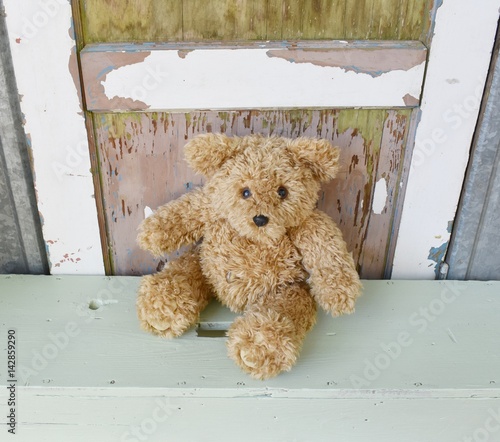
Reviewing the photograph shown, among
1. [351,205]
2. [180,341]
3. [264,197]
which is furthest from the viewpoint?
[351,205]

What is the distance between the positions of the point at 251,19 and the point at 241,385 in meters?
0.68

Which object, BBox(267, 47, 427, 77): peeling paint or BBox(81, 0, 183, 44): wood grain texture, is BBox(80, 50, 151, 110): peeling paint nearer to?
BBox(81, 0, 183, 44): wood grain texture

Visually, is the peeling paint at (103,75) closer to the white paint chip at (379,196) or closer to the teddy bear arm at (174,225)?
the teddy bear arm at (174,225)

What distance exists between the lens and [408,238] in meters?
1.14

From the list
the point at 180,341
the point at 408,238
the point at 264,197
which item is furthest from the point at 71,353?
the point at 408,238

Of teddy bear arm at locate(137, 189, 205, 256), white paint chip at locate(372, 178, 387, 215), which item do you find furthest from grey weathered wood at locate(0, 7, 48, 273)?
white paint chip at locate(372, 178, 387, 215)

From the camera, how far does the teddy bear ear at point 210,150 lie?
925mm

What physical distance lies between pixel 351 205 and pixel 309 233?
17 cm

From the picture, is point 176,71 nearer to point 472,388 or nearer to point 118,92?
point 118,92

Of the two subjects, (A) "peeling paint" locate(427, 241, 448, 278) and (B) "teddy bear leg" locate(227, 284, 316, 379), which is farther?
(A) "peeling paint" locate(427, 241, 448, 278)

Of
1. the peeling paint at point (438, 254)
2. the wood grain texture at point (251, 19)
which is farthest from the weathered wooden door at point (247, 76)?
the peeling paint at point (438, 254)

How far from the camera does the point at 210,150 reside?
36.4 inches

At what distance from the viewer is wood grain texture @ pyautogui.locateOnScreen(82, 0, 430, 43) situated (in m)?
0.92

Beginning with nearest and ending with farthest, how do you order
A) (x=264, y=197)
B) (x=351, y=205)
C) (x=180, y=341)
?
(x=264, y=197) < (x=180, y=341) < (x=351, y=205)
